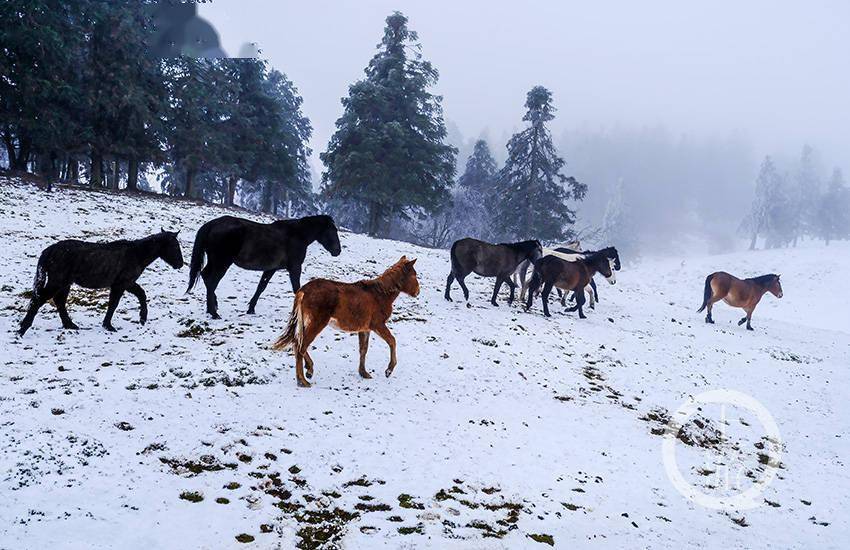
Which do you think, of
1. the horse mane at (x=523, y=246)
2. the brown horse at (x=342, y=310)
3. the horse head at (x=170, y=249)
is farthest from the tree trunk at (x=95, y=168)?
the brown horse at (x=342, y=310)

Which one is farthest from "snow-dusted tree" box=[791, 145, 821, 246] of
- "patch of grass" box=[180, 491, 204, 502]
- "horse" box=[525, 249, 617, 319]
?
"patch of grass" box=[180, 491, 204, 502]

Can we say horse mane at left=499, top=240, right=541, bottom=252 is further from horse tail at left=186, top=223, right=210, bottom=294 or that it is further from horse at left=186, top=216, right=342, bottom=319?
horse tail at left=186, top=223, right=210, bottom=294

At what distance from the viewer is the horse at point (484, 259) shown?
47.7 ft

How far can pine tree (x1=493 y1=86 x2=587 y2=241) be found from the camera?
37.6 meters

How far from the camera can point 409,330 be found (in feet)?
35.3

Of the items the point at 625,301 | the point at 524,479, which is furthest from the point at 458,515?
the point at 625,301

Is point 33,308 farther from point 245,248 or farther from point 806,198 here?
point 806,198

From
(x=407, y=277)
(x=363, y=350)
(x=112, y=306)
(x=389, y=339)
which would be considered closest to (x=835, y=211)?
(x=407, y=277)

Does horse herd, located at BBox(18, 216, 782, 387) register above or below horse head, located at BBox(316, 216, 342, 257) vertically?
below

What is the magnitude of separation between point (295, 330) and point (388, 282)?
1797 millimetres

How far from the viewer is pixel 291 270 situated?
10.8 metres

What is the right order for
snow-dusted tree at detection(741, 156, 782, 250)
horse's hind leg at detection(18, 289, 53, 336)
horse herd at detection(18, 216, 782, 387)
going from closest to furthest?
1. horse herd at detection(18, 216, 782, 387)
2. horse's hind leg at detection(18, 289, 53, 336)
3. snow-dusted tree at detection(741, 156, 782, 250)

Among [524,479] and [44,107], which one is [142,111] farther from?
[524,479]

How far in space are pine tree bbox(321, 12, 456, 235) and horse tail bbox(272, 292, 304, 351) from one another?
2166 cm
